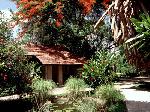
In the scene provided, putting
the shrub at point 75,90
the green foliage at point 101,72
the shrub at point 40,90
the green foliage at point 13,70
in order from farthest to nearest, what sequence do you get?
the green foliage at point 101,72 < the shrub at point 75,90 < the shrub at point 40,90 < the green foliage at point 13,70

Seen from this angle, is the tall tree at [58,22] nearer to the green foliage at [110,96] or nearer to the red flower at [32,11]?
the red flower at [32,11]

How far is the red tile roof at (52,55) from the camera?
2645 centimetres

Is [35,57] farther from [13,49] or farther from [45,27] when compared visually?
[13,49]

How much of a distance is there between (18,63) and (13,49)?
77cm

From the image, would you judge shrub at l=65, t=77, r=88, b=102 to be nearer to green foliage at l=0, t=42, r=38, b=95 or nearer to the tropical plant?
green foliage at l=0, t=42, r=38, b=95

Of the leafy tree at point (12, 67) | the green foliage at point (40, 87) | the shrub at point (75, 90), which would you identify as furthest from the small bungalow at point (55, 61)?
the leafy tree at point (12, 67)

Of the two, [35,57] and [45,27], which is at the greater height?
[45,27]

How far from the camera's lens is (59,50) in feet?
96.6

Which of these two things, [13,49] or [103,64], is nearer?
[13,49]

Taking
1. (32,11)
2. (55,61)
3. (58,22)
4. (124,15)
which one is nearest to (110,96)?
(124,15)

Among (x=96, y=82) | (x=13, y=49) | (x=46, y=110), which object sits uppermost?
(x=13, y=49)

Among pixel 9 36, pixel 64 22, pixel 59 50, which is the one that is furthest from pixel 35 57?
pixel 9 36

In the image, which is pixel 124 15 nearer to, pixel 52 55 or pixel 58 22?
pixel 52 55

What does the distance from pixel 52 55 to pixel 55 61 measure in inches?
40.5
